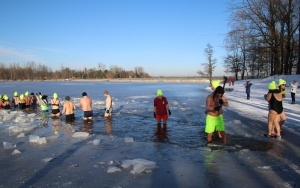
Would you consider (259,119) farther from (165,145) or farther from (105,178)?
(105,178)

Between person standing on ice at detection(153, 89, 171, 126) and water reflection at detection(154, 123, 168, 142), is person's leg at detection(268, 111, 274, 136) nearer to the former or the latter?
water reflection at detection(154, 123, 168, 142)

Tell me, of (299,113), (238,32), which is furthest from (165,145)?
(238,32)

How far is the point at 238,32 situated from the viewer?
4009 centimetres

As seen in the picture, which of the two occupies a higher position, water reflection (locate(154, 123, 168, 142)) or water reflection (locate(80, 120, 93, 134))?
water reflection (locate(154, 123, 168, 142))

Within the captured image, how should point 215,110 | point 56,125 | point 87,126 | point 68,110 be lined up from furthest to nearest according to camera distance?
point 68,110 → point 56,125 → point 87,126 → point 215,110

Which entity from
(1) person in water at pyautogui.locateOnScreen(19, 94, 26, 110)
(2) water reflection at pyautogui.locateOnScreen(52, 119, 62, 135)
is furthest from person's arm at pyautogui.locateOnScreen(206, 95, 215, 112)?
(1) person in water at pyautogui.locateOnScreen(19, 94, 26, 110)

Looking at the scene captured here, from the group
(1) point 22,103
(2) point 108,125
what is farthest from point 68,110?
(1) point 22,103

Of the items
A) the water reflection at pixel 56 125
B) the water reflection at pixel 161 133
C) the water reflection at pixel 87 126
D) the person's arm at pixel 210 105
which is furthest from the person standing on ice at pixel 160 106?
the water reflection at pixel 56 125

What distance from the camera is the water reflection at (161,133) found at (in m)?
9.89

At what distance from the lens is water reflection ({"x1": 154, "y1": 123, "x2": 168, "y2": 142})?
989cm

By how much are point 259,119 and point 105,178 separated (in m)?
9.38

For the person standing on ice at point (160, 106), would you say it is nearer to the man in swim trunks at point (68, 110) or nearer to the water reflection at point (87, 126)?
the water reflection at point (87, 126)

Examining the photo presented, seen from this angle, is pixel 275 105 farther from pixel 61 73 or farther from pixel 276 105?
pixel 61 73

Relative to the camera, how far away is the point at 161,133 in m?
10.9
